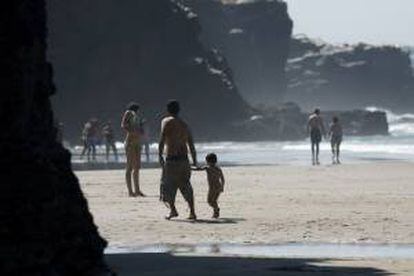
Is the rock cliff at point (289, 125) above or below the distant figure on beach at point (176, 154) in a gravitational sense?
above

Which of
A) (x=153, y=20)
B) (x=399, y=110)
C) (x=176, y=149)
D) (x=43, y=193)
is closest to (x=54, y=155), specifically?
(x=43, y=193)

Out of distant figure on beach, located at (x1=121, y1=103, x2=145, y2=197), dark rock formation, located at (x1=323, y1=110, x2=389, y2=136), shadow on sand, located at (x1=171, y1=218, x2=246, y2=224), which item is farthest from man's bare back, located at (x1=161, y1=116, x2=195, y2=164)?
dark rock formation, located at (x1=323, y1=110, x2=389, y2=136)

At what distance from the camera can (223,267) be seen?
9.34 m

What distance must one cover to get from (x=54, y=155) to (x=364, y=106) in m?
192

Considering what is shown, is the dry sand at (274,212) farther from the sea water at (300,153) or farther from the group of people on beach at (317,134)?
the sea water at (300,153)

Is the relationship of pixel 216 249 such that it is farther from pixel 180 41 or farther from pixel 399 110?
pixel 399 110

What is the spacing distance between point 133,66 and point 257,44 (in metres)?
69.4

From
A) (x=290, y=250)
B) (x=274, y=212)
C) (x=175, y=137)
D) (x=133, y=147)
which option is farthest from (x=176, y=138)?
(x=133, y=147)

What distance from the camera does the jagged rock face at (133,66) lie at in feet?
302

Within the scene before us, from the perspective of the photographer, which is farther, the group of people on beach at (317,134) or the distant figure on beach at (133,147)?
the group of people on beach at (317,134)

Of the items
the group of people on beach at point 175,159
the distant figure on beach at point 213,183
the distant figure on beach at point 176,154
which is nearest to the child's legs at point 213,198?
the distant figure on beach at point 213,183

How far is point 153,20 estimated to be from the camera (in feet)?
318

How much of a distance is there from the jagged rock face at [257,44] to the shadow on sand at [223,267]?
146 m

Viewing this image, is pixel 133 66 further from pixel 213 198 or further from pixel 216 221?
pixel 216 221
